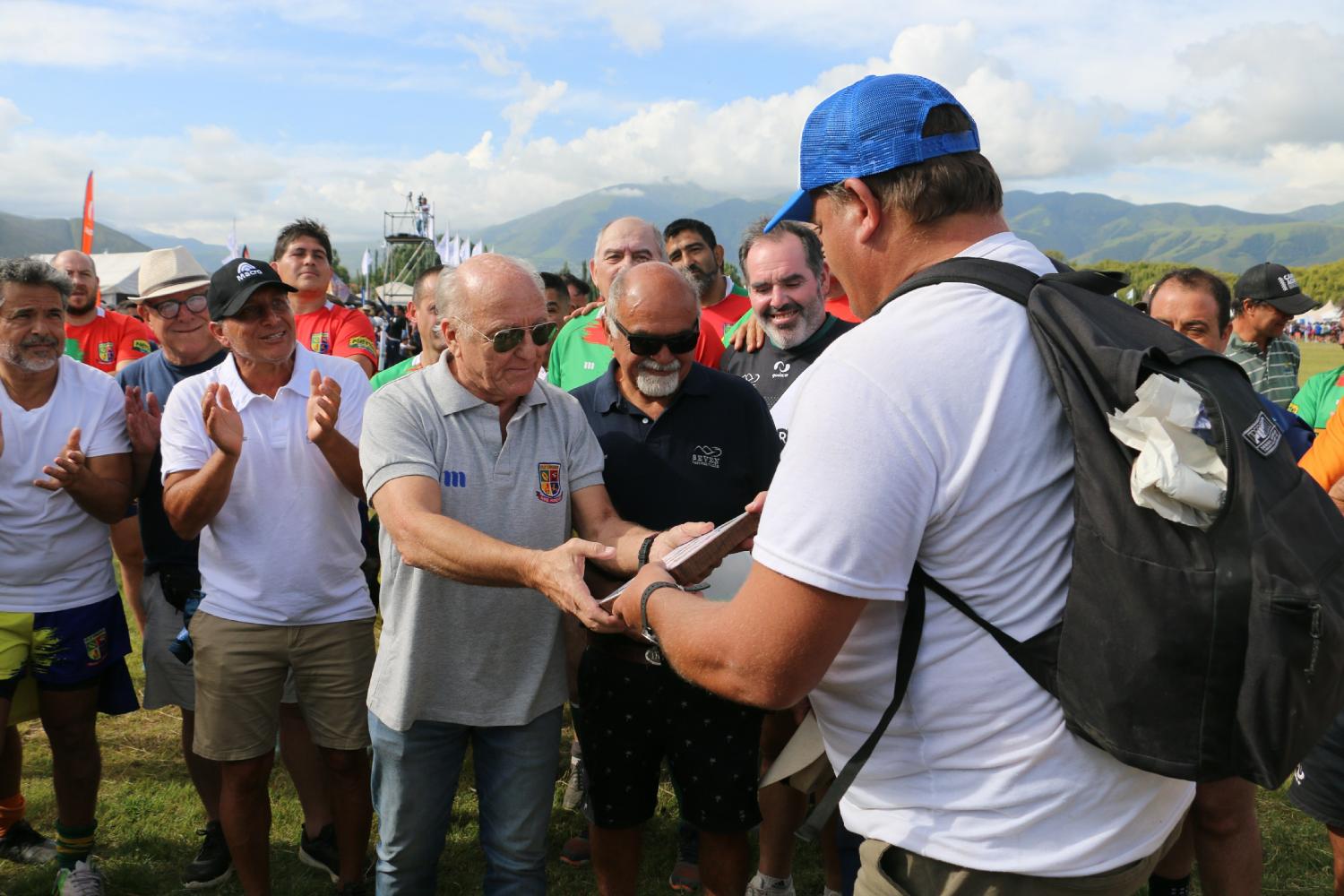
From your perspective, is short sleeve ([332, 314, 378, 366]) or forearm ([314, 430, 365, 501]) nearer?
forearm ([314, 430, 365, 501])

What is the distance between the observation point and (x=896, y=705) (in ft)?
5.78

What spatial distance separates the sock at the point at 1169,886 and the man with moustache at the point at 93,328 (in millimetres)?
7342

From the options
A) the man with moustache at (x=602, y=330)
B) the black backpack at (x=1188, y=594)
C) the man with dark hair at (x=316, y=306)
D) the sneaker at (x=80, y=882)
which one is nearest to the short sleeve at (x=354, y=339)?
the man with dark hair at (x=316, y=306)

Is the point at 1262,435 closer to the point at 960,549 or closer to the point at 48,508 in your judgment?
the point at 960,549

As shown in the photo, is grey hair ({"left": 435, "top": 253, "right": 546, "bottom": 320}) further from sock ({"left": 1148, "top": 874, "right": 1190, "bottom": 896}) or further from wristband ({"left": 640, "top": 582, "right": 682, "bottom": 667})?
sock ({"left": 1148, "top": 874, "right": 1190, "bottom": 896})

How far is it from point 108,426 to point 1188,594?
4374 mm

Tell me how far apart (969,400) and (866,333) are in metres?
0.22

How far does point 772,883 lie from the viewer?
163 inches

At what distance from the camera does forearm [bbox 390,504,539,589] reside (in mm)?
2686

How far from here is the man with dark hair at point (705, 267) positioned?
21.4 feet

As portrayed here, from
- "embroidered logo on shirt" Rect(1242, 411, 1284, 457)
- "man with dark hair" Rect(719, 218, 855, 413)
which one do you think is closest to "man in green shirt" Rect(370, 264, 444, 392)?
"man with dark hair" Rect(719, 218, 855, 413)

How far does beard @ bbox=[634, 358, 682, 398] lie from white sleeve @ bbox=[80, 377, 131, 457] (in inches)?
96.8

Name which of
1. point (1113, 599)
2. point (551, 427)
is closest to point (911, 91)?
point (1113, 599)

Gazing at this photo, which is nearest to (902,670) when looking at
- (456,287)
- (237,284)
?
(456,287)
